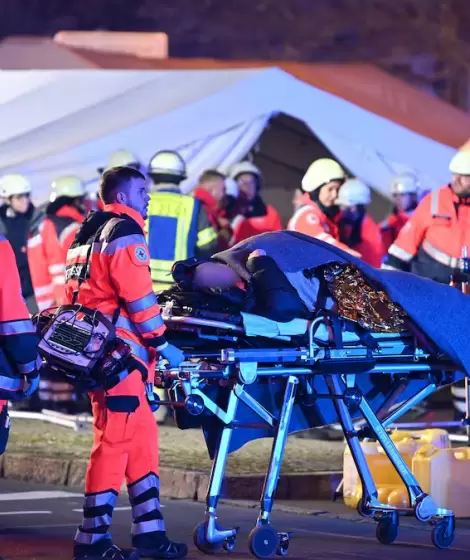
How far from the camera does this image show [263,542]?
838 cm

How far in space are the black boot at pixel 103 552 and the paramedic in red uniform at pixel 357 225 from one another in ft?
20.3

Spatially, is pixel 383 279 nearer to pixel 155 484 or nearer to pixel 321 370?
pixel 321 370

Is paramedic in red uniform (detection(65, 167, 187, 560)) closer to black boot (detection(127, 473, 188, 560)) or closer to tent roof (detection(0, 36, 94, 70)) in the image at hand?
black boot (detection(127, 473, 188, 560))

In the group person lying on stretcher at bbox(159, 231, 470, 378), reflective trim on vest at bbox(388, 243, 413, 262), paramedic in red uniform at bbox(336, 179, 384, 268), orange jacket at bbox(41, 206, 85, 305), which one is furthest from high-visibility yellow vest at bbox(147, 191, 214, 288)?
person lying on stretcher at bbox(159, 231, 470, 378)

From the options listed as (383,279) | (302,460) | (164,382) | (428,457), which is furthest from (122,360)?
(302,460)

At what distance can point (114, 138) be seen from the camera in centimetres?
1628

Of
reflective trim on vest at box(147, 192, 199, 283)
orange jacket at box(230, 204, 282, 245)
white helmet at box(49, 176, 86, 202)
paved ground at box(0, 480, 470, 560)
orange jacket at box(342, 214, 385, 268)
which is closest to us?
paved ground at box(0, 480, 470, 560)

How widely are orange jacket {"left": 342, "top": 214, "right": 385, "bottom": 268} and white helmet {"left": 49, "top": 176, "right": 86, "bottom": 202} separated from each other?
2.66 meters

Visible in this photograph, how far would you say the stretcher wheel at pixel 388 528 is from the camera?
353 inches

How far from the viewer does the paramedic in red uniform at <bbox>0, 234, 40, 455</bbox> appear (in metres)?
7.39

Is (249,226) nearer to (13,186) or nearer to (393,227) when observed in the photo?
(393,227)

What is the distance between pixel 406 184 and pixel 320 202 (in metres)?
3.59

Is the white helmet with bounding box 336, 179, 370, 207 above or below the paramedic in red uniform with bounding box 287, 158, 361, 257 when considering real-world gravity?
above

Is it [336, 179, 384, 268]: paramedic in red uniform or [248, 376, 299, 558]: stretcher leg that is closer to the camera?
[248, 376, 299, 558]: stretcher leg
